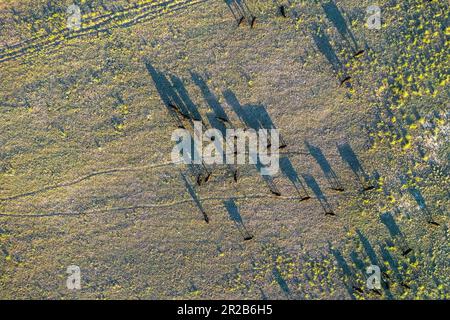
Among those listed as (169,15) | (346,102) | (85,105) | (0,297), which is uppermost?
(169,15)

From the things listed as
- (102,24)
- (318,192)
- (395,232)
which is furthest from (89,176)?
(395,232)

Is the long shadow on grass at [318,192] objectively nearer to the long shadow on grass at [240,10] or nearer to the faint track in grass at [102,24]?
the long shadow on grass at [240,10]

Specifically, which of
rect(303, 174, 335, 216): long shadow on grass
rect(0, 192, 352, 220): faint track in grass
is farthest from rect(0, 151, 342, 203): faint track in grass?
rect(303, 174, 335, 216): long shadow on grass

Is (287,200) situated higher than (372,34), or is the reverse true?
(372,34)

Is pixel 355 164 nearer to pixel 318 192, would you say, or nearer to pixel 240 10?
pixel 318 192

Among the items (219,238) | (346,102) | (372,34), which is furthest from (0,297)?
(372,34)

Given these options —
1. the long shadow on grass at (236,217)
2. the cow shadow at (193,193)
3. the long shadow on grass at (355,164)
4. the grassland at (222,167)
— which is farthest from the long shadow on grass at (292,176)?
the cow shadow at (193,193)
